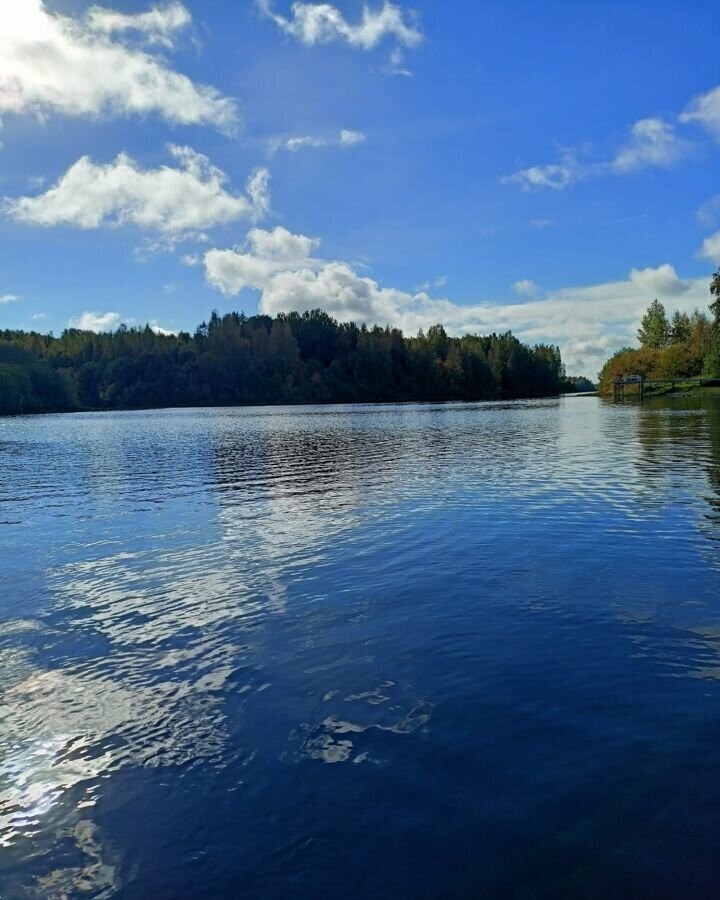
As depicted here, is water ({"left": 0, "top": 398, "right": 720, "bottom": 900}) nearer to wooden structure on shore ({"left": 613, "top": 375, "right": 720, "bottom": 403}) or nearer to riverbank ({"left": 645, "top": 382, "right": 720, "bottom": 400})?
riverbank ({"left": 645, "top": 382, "right": 720, "bottom": 400})

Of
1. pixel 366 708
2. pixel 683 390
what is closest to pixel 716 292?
pixel 683 390

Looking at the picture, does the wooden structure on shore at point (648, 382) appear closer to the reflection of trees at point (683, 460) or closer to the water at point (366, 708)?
the reflection of trees at point (683, 460)

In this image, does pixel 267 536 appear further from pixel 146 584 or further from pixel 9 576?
pixel 9 576

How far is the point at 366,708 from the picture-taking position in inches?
443

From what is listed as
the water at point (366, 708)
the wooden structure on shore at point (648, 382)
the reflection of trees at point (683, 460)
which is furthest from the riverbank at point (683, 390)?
the water at point (366, 708)

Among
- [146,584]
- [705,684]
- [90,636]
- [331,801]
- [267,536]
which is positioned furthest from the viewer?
[267,536]

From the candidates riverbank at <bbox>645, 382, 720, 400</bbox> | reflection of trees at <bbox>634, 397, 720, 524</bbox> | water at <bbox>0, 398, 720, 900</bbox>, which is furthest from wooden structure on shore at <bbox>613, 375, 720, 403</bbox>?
water at <bbox>0, 398, 720, 900</bbox>

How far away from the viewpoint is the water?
7.70m

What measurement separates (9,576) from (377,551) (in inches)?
456

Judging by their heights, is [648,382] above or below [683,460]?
above

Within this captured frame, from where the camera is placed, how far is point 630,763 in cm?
938

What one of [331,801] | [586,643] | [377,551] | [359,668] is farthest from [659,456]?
[331,801]

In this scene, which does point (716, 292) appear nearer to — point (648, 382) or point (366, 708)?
point (648, 382)

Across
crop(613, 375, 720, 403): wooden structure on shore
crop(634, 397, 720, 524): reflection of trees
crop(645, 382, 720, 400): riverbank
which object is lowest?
crop(634, 397, 720, 524): reflection of trees
